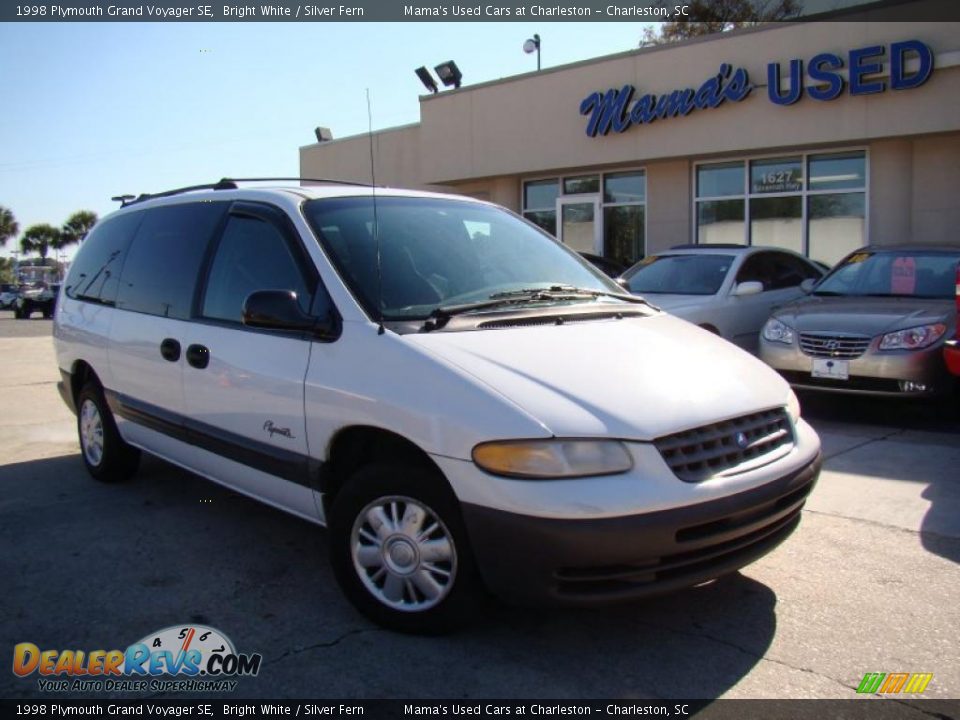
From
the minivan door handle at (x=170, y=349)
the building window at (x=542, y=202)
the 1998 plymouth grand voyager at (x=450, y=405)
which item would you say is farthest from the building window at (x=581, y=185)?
the minivan door handle at (x=170, y=349)

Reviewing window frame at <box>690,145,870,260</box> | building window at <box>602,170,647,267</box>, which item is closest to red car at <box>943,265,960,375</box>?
window frame at <box>690,145,870,260</box>

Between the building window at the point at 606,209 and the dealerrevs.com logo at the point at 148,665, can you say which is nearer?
the dealerrevs.com logo at the point at 148,665

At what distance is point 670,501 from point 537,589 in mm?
541

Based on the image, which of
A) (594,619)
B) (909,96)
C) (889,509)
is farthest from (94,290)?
(909,96)

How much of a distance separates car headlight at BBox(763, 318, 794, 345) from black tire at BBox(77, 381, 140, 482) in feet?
17.8

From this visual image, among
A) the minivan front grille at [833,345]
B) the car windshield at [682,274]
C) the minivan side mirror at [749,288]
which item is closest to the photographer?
the minivan front grille at [833,345]

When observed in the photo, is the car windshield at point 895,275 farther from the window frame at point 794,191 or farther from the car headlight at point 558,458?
the car headlight at point 558,458

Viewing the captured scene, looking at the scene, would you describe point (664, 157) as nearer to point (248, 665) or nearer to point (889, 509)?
point (889, 509)

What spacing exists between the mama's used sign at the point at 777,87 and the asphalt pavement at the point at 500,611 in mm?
8578

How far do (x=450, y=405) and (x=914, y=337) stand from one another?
5376 millimetres

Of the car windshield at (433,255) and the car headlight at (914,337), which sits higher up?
the car windshield at (433,255)

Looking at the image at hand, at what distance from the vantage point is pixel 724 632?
324cm

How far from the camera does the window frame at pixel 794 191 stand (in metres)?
13.0

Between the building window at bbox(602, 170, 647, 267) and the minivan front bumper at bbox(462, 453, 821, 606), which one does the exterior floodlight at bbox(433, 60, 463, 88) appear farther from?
the minivan front bumper at bbox(462, 453, 821, 606)
